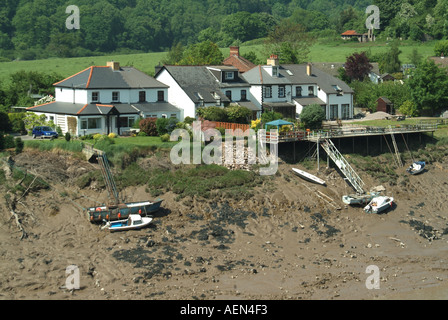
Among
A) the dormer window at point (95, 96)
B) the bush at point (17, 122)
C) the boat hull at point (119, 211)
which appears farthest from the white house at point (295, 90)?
the boat hull at point (119, 211)

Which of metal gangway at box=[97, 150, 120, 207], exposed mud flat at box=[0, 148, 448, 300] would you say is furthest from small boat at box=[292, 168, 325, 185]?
metal gangway at box=[97, 150, 120, 207]

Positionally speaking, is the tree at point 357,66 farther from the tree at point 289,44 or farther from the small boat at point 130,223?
the small boat at point 130,223

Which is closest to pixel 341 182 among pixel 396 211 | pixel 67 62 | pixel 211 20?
pixel 396 211

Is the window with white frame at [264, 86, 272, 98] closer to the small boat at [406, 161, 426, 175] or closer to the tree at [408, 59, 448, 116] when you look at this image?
the tree at [408, 59, 448, 116]

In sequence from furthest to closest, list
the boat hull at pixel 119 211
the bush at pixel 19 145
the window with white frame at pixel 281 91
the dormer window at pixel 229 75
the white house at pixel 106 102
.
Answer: the window with white frame at pixel 281 91, the dormer window at pixel 229 75, the white house at pixel 106 102, the bush at pixel 19 145, the boat hull at pixel 119 211
